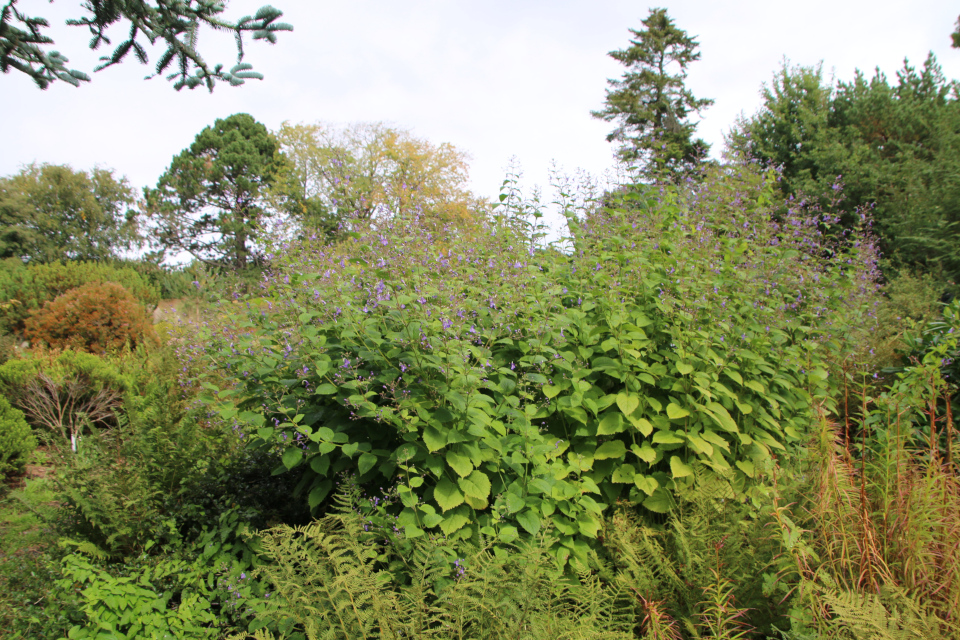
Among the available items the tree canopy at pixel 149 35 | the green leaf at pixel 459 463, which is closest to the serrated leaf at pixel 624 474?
the green leaf at pixel 459 463

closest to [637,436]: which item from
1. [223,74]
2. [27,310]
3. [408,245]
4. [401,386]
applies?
[401,386]

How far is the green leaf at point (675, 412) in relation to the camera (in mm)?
3047

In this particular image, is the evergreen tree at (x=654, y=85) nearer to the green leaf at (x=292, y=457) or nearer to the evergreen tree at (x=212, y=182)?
the evergreen tree at (x=212, y=182)

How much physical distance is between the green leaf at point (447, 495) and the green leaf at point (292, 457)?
0.68 metres

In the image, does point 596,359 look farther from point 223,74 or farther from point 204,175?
point 204,175

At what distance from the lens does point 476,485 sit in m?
2.53

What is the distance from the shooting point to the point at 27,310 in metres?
11.7

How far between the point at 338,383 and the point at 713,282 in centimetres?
236

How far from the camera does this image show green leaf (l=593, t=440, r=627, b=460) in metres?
3.12

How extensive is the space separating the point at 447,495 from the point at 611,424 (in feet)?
3.61

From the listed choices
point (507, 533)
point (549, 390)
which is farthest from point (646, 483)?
point (507, 533)

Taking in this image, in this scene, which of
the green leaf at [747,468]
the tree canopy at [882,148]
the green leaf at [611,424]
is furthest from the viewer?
the tree canopy at [882,148]

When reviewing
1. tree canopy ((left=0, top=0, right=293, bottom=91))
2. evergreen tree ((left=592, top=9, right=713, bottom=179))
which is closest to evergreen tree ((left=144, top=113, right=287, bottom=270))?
evergreen tree ((left=592, top=9, right=713, bottom=179))

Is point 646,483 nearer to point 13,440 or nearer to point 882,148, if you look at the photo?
point 13,440
